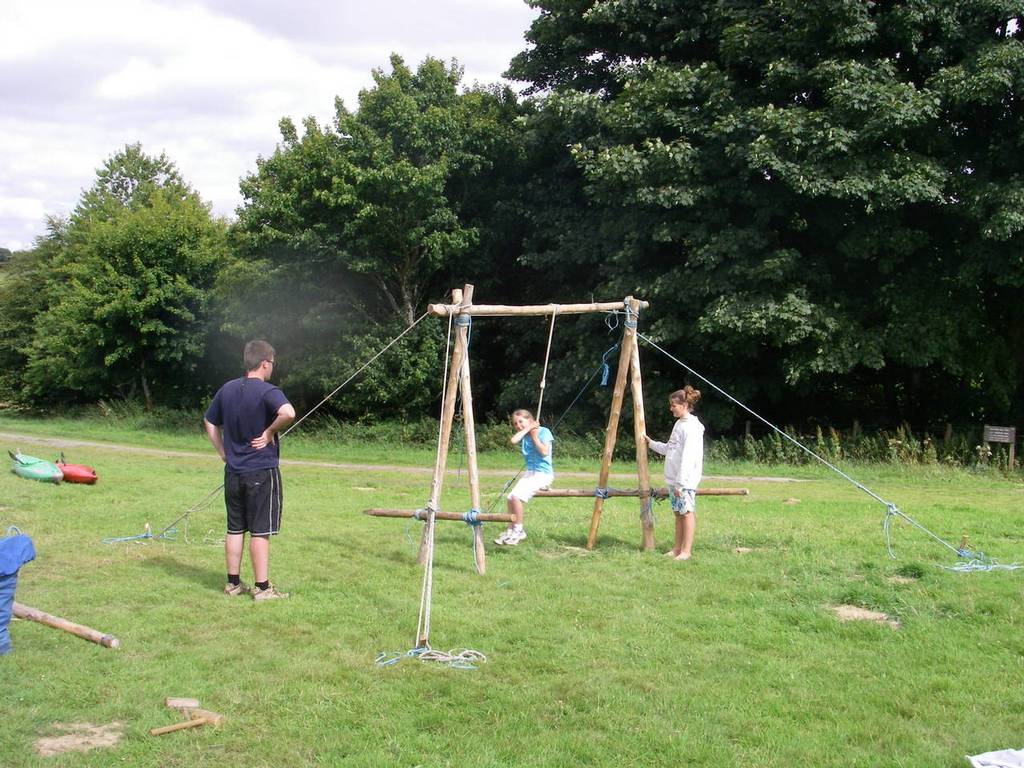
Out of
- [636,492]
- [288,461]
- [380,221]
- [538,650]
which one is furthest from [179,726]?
[380,221]

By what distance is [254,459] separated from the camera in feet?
25.6

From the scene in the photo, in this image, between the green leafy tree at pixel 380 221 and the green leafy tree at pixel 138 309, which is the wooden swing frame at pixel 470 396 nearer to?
the green leafy tree at pixel 380 221

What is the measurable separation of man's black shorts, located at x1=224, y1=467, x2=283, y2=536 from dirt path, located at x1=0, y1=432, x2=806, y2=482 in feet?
30.1

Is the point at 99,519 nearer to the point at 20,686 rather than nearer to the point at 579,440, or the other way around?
the point at 20,686

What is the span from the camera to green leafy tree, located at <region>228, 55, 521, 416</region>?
86.3 ft

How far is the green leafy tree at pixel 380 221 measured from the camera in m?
26.3

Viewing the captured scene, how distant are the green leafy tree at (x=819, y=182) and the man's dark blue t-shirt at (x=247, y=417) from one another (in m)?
13.2

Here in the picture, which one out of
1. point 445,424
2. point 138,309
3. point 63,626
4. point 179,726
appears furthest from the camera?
point 138,309

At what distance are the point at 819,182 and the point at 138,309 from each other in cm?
2614

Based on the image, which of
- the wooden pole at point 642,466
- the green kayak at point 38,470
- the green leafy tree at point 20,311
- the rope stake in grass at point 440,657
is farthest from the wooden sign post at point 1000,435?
the green leafy tree at point 20,311

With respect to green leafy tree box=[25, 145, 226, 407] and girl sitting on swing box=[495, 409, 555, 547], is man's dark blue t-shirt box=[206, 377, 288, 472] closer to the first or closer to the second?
girl sitting on swing box=[495, 409, 555, 547]

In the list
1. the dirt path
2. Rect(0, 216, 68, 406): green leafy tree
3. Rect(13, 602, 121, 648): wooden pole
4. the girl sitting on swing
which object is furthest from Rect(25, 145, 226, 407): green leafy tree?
Rect(13, 602, 121, 648): wooden pole

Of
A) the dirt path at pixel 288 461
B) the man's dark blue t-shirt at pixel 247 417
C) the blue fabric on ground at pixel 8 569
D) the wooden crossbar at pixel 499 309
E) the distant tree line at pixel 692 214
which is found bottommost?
the dirt path at pixel 288 461

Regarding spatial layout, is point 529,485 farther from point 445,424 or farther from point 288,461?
point 288,461
